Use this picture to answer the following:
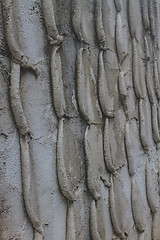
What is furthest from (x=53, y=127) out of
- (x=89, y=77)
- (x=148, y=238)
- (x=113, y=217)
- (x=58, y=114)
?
(x=148, y=238)

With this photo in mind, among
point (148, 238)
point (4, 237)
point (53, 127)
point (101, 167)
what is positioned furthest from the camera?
point (148, 238)

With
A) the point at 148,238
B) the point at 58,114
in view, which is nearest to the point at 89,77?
the point at 58,114

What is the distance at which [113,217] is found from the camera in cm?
87

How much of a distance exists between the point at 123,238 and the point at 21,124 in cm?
52

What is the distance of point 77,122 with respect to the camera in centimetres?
80

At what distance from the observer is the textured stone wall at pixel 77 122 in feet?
2.15

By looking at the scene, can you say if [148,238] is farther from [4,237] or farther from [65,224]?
[4,237]

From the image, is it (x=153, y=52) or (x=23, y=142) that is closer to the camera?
(x=23, y=142)

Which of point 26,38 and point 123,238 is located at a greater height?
point 26,38

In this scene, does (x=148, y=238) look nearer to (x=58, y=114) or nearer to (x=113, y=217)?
(x=113, y=217)

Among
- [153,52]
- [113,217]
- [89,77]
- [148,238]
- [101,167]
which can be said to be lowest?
[148,238]

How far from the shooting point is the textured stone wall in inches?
25.8

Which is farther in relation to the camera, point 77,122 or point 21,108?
point 77,122

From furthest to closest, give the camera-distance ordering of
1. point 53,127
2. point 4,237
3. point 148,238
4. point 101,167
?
point 148,238
point 101,167
point 53,127
point 4,237
